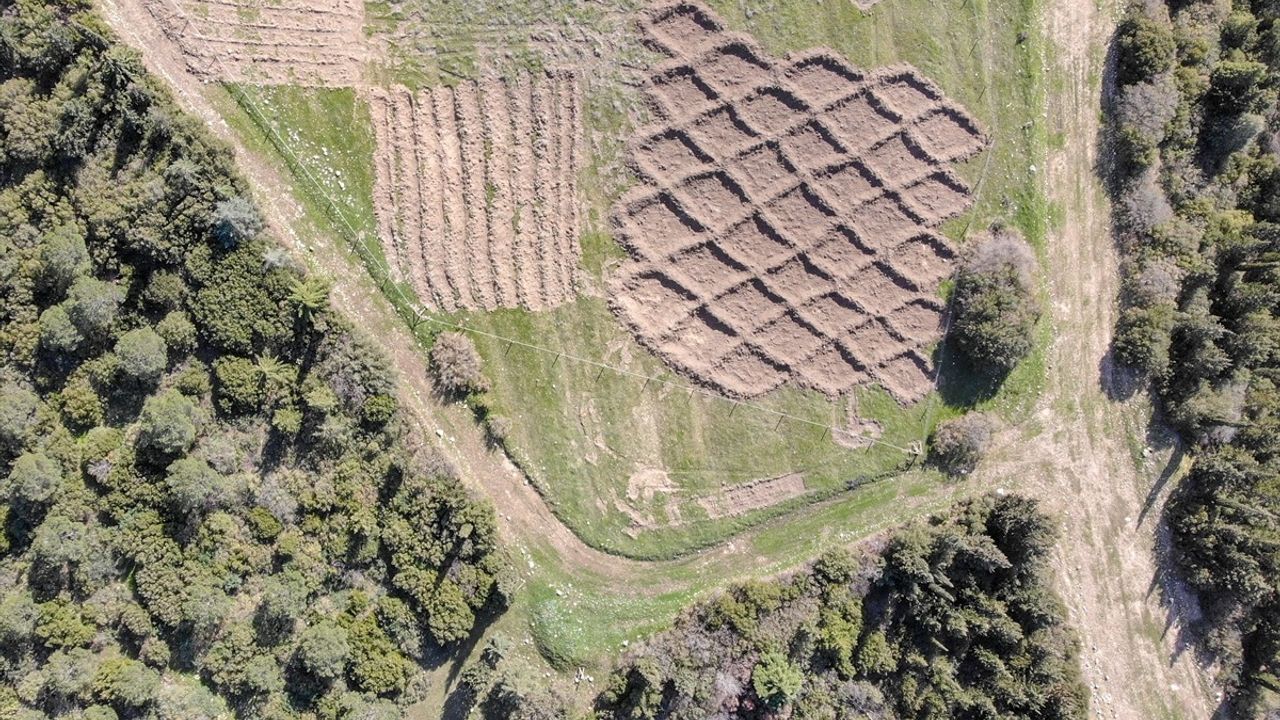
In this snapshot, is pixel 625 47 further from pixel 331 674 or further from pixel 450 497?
pixel 331 674

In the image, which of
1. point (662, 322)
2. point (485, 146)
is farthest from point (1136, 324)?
point (485, 146)

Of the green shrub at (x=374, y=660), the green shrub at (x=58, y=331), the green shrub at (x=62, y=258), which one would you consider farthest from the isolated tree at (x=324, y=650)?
the green shrub at (x=62, y=258)

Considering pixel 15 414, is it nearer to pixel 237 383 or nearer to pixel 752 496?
pixel 237 383

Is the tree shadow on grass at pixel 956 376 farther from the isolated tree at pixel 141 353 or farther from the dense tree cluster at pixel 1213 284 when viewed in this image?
the isolated tree at pixel 141 353

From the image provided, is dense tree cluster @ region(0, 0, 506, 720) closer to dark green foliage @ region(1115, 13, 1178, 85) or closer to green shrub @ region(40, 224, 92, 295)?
green shrub @ region(40, 224, 92, 295)

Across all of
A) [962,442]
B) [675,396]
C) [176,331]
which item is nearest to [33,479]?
[176,331]
